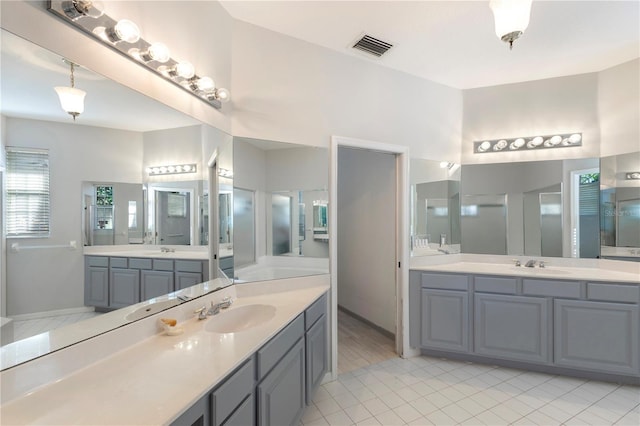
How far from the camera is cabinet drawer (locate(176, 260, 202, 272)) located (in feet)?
5.36

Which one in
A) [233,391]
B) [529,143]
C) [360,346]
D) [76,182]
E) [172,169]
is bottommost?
[360,346]

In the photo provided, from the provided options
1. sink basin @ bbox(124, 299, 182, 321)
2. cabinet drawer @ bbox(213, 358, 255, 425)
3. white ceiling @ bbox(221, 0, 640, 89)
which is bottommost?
cabinet drawer @ bbox(213, 358, 255, 425)

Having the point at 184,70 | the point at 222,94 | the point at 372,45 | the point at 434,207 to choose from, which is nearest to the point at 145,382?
the point at 184,70

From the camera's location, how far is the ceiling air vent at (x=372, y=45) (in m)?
2.44

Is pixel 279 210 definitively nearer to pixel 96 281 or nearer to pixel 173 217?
pixel 173 217

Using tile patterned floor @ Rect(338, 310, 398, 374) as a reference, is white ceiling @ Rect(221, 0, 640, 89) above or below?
above

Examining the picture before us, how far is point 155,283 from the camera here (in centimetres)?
148

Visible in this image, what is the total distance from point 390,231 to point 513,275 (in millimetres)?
1266

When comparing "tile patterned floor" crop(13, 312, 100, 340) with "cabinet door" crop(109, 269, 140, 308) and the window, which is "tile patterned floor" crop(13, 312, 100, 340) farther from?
the window

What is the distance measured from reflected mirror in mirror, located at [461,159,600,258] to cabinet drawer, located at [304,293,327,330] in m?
1.89

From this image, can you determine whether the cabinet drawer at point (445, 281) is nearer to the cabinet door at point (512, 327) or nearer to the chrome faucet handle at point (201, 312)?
the cabinet door at point (512, 327)

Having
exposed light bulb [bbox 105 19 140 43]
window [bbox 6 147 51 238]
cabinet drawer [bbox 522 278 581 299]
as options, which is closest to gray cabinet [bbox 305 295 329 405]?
window [bbox 6 147 51 238]

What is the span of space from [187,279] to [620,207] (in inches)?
149

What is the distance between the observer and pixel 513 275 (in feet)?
8.67
